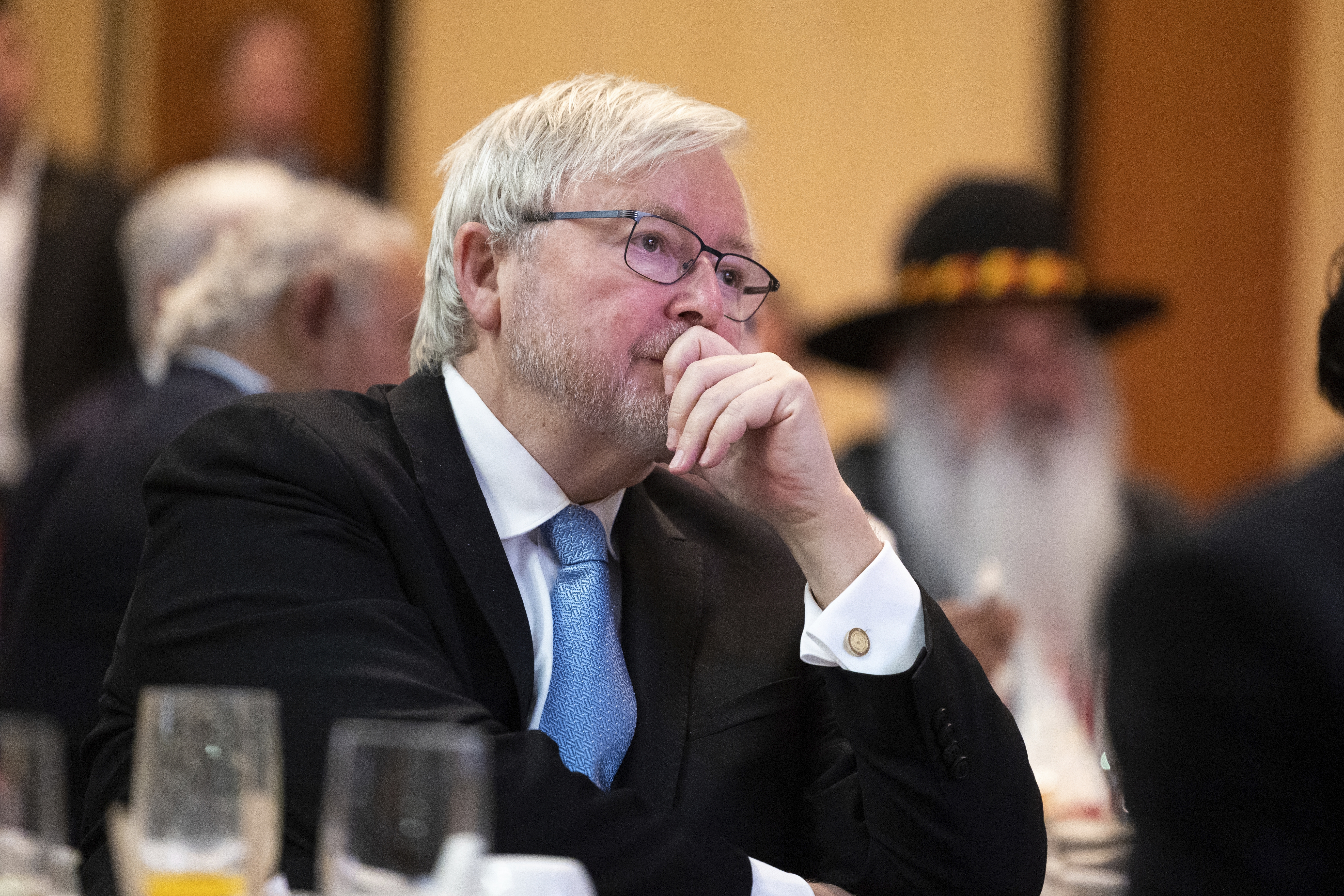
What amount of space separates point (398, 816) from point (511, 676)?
730mm

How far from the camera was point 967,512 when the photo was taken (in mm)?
4137

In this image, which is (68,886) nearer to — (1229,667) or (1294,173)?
(1229,667)

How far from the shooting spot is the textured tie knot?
6.31 ft

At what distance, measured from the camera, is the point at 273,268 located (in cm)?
349

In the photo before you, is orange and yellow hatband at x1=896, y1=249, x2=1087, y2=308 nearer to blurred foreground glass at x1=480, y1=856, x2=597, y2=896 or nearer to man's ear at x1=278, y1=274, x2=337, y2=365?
man's ear at x1=278, y1=274, x2=337, y2=365

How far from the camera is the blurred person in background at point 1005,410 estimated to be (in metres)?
4.12

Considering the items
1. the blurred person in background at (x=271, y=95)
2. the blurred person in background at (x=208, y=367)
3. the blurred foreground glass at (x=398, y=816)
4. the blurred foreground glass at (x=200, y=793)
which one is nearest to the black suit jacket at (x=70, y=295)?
the blurred person in background at (x=271, y=95)

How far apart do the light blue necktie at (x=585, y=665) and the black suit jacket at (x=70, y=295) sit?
11.0 ft

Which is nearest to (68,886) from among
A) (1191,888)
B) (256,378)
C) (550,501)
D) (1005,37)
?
(550,501)

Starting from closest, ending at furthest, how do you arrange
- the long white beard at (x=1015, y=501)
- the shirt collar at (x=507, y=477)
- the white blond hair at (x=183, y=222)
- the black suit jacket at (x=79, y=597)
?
the shirt collar at (x=507, y=477), the black suit jacket at (x=79, y=597), the white blond hair at (x=183, y=222), the long white beard at (x=1015, y=501)

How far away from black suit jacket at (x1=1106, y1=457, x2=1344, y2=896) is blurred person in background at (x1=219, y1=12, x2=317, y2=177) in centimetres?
485

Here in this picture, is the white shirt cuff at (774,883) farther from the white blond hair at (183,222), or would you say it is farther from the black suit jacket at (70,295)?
the black suit jacket at (70,295)

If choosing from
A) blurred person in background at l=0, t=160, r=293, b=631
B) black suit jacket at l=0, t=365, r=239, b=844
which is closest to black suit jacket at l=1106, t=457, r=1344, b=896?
black suit jacket at l=0, t=365, r=239, b=844

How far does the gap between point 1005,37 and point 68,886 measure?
5476mm
